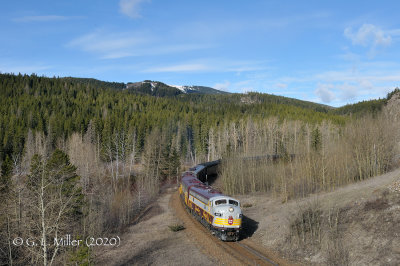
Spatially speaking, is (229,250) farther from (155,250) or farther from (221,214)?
(155,250)

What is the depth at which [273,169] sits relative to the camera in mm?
52781

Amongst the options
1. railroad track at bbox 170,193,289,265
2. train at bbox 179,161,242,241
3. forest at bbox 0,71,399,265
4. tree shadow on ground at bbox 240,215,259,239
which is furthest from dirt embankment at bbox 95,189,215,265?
tree shadow on ground at bbox 240,215,259,239

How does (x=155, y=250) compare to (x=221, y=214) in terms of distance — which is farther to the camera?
(x=221, y=214)

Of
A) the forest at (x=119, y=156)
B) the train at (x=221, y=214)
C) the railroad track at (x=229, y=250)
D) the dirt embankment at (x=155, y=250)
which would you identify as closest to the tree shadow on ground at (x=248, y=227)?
the railroad track at (x=229, y=250)

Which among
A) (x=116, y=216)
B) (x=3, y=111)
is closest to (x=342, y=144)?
(x=116, y=216)

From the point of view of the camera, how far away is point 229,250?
2270 cm

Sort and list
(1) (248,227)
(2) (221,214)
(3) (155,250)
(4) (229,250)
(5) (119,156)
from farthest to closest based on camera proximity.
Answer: (5) (119,156)
(1) (248,227)
(2) (221,214)
(3) (155,250)
(4) (229,250)

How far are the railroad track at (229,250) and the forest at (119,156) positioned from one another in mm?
9188

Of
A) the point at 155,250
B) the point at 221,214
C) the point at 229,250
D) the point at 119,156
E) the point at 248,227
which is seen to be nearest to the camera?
the point at 229,250

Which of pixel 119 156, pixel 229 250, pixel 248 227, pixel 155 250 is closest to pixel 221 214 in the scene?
pixel 229 250

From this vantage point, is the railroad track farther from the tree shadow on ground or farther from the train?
the tree shadow on ground

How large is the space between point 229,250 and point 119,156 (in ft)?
238

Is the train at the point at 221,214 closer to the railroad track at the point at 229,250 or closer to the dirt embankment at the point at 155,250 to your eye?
the railroad track at the point at 229,250

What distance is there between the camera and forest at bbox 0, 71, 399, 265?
1013 inches
